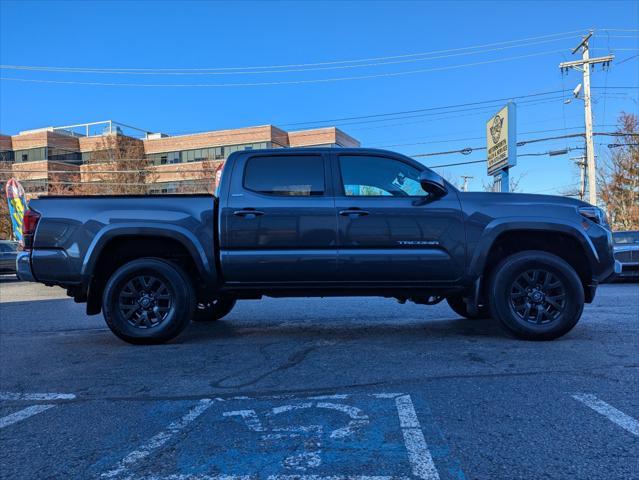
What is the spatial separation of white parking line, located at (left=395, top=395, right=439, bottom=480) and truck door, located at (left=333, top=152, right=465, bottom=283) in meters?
1.90

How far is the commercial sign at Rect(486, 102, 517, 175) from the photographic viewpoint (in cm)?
1866

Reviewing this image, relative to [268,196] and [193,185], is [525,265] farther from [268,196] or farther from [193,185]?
[193,185]

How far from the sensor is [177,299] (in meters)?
5.43

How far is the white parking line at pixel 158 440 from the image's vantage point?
8.65 ft

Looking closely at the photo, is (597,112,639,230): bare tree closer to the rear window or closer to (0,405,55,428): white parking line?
the rear window

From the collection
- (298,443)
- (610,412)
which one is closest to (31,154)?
(298,443)

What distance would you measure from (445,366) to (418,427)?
58.7 inches

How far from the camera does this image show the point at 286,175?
18.3 feet

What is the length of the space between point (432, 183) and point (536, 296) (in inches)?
66.5

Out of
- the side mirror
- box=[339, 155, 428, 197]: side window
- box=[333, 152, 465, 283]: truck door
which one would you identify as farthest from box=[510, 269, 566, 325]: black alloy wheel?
box=[339, 155, 428, 197]: side window

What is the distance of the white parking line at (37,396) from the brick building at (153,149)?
4069 cm

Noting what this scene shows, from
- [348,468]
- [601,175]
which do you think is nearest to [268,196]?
[348,468]

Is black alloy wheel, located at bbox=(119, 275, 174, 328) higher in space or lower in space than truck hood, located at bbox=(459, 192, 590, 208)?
lower

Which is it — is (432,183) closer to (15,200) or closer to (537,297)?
(537,297)
